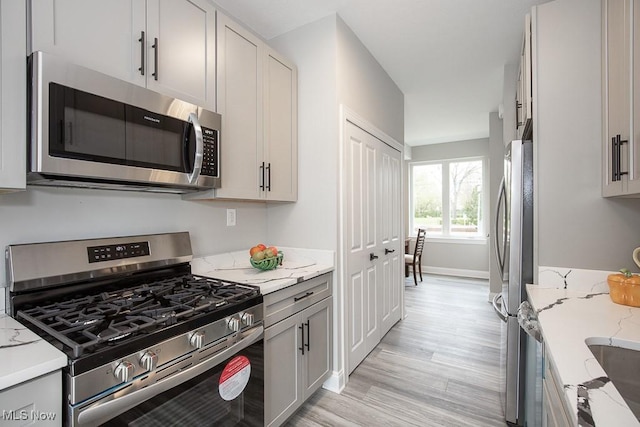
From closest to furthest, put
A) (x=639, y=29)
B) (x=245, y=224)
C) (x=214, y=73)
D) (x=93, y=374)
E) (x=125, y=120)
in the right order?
(x=93, y=374)
(x=639, y=29)
(x=125, y=120)
(x=214, y=73)
(x=245, y=224)

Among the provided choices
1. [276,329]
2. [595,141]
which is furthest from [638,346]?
[276,329]

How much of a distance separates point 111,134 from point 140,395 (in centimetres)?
98

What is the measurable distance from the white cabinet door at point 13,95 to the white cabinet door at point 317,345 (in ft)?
4.74

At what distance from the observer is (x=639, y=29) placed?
109 centimetres

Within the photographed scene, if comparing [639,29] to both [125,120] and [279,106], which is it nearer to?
[279,106]

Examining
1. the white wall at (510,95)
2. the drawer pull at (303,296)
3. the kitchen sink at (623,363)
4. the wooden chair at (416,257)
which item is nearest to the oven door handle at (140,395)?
the drawer pull at (303,296)

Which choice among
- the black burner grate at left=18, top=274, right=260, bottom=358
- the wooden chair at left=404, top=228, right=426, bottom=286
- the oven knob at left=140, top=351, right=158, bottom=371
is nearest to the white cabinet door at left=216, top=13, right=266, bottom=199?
the black burner grate at left=18, top=274, right=260, bottom=358

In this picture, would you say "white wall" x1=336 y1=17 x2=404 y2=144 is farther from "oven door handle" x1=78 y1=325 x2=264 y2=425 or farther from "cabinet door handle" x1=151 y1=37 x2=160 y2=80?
"oven door handle" x1=78 y1=325 x2=264 y2=425

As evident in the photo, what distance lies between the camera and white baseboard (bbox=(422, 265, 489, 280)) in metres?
5.67

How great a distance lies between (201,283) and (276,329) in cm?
47

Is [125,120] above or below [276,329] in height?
above

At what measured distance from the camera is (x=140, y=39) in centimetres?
133

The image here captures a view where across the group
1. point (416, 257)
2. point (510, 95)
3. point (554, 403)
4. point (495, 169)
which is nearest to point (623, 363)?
point (554, 403)

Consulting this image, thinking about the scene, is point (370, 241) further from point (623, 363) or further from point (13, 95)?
point (13, 95)
